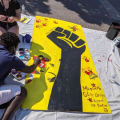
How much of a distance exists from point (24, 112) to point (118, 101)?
79.5 inches

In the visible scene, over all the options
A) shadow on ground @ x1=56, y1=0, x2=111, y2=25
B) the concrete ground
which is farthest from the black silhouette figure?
shadow on ground @ x1=56, y1=0, x2=111, y2=25

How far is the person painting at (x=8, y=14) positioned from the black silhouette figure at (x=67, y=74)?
112 centimetres

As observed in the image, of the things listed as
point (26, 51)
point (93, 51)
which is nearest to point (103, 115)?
point (93, 51)

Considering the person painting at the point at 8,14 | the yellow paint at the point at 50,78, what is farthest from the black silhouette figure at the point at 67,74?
the person painting at the point at 8,14

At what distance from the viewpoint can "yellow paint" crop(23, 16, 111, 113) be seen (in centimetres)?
267

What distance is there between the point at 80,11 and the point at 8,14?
4.00 meters

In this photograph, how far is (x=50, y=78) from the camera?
3059 millimetres

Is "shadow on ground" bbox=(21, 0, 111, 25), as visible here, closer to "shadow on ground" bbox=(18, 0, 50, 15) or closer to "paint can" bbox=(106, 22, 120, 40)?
"shadow on ground" bbox=(18, 0, 50, 15)

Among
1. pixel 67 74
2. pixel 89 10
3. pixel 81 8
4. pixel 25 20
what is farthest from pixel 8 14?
pixel 89 10

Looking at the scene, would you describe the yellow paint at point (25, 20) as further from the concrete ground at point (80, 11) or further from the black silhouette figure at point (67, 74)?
the black silhouette figure at point (67, 74)

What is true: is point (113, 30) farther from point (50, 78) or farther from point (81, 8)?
point (50, 78)

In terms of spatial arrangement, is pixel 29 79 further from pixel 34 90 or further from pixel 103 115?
pixel 103 115

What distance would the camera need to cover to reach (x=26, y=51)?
11.4ft

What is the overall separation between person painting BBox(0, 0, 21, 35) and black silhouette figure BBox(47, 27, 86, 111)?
112cm
